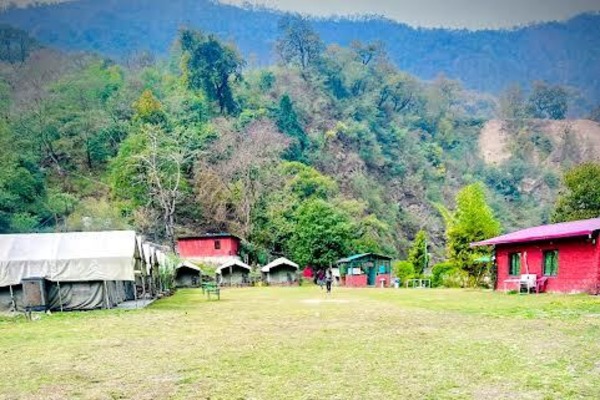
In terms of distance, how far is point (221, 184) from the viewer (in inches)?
2323

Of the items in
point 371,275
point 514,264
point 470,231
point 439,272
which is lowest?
point 371,275

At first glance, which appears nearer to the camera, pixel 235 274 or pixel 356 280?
pixel 356 280

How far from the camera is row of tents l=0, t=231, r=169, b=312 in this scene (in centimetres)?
1844

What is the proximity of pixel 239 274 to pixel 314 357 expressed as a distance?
132 ft

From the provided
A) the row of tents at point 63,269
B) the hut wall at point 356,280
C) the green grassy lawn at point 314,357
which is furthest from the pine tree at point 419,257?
the green grassy lawn at point 314,357

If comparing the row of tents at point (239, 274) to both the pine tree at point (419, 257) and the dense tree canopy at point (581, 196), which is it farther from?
the dense tree canopy at point (581, 196)

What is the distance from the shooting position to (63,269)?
1892cm

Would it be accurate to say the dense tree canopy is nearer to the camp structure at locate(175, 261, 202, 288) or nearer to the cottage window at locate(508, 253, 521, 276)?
the cottage window at locate(508, 253, 521, 276)

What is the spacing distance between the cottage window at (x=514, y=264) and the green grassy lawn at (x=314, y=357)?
1175 centimetres

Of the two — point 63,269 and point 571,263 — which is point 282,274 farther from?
point 63,269

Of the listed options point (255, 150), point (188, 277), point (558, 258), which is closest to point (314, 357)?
point (558, 258)

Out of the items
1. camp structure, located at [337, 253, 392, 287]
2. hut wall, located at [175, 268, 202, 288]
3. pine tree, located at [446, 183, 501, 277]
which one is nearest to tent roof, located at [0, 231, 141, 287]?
pine tree, located at [446, 183, 501, 277]

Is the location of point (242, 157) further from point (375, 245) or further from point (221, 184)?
point (375, 245)

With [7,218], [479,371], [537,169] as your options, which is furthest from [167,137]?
[537,169]
